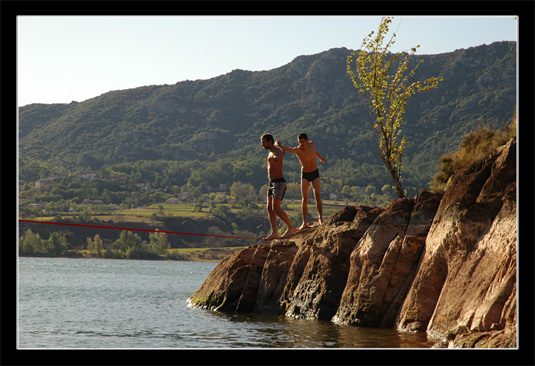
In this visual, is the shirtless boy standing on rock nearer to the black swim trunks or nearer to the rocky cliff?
the black swim trunks

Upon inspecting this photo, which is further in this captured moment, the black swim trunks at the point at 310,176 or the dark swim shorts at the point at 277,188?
the black swim trunks at the point at 310,176

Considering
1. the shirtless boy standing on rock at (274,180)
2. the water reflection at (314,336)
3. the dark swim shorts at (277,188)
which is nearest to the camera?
the water reflection at (314,336)

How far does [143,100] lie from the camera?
19638cm

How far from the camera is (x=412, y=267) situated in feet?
46.8

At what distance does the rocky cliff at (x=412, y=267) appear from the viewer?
36.8 ft

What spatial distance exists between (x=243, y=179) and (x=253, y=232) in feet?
114

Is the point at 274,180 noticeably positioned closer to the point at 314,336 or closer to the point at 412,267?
the point at 412,267

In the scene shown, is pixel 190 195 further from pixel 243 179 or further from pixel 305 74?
pixel 305 74

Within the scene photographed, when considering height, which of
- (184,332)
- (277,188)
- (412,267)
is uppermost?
(277,188)

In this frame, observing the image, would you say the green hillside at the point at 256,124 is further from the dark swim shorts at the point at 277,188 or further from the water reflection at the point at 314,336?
the water reflection at the point at 314,336

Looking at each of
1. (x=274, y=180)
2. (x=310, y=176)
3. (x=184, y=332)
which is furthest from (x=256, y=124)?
(x=184, y=332)

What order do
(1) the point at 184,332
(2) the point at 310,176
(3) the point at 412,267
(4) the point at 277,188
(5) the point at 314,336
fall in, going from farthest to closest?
(2) the point at 310,176, (4) the point at 277,188, (1) the point at 184,332, (3) the point at 412,267, (5) the point at 314,336

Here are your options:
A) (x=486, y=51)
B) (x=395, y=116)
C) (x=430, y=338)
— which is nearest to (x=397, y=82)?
(x=395, y=116)

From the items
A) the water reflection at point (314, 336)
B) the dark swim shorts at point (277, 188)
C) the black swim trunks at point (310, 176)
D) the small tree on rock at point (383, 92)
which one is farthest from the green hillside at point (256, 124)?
the water reflection at point (314, 336)
